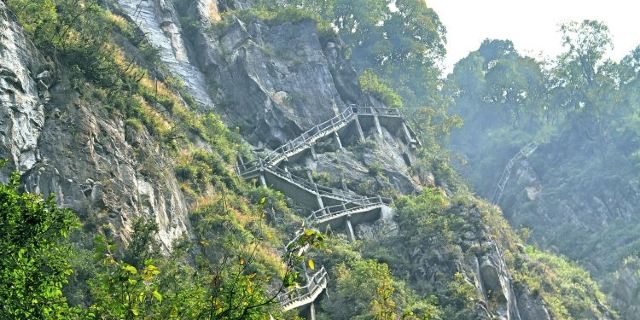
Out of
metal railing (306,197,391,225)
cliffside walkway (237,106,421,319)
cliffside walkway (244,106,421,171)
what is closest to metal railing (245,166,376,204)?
cliffside walkway (237,106,421,319)

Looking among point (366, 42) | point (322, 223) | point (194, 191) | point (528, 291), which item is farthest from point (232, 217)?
point (366, 42)

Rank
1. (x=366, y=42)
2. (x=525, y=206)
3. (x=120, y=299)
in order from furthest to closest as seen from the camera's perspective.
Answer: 1. (x=366, y=42)
2. (x=525, y=206)
3. (x=120, y=299)

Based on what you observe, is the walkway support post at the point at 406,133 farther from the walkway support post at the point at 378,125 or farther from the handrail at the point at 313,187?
the handrail at the point at 313,187

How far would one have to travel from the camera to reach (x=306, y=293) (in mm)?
28172

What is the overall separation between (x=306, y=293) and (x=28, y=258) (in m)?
18.9

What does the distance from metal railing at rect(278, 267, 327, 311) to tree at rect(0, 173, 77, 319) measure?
1524 cm

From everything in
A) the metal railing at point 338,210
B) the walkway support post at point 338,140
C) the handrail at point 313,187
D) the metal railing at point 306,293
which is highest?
the walkway support post at point 338,140

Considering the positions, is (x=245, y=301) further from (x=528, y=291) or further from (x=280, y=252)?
(x=528, y=291)

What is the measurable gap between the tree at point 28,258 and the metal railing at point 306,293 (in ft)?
50.0

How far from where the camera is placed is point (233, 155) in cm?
4019

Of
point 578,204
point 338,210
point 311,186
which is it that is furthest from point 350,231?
point 578,204

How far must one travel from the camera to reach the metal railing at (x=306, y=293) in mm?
26484

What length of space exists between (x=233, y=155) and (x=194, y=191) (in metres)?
9.40

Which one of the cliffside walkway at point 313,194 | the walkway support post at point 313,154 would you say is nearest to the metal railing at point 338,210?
the cliffside walkway at point 313,194
